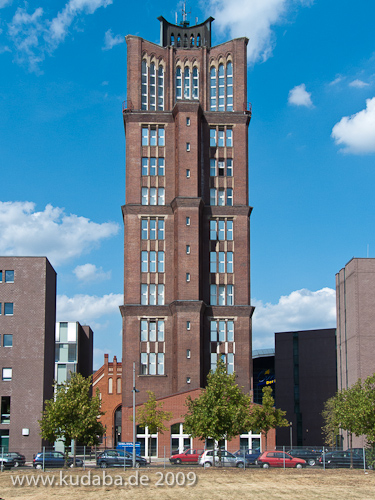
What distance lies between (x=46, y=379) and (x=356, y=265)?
130 ft

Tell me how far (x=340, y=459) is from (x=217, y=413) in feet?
35.0

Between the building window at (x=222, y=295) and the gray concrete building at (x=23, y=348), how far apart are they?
21.6 m

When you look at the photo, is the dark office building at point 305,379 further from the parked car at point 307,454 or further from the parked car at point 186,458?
the parked car at point 186,458

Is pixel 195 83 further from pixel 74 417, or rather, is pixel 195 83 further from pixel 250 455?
pixel 74 417

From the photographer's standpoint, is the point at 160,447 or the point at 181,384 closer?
the point at 160,447

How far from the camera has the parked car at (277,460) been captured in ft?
208

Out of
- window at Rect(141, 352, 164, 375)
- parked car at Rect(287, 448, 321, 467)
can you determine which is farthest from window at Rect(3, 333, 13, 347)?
parked car at Rect(287, 448, 321, 467)

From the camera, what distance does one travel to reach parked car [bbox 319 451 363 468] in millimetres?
60906

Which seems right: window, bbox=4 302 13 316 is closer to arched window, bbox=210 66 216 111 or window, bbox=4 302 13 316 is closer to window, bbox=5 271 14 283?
window, bbox=5 271 14 283

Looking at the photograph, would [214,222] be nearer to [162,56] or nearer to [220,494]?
[162,56]

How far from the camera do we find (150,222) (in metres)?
98.1

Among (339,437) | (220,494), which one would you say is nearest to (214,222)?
(339,437)

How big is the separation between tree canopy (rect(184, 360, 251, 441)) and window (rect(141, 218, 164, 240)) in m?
→ 34.7

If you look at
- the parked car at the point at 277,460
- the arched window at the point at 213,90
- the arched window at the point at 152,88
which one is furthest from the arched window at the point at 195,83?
the parked car at the point at 277,460
